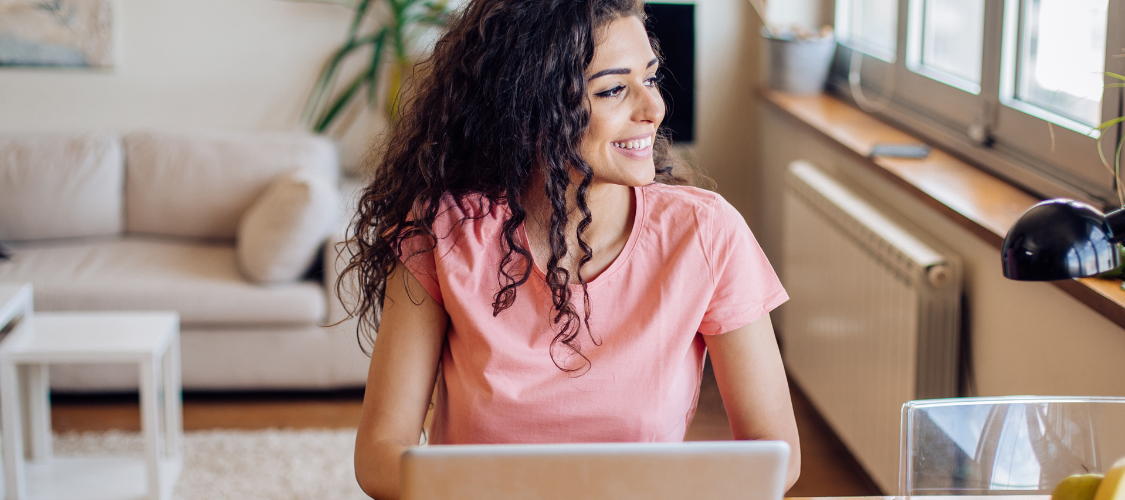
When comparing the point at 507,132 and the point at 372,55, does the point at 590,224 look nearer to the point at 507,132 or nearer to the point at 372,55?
the point at 507,132

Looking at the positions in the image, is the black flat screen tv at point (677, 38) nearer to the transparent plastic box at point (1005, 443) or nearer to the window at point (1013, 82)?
the window at point (1013, 82)

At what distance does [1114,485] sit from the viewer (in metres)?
0.79

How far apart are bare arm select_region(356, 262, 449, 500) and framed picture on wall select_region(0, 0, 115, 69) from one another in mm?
2765

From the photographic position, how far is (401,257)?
1.25 meters

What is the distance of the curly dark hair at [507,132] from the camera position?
118cm

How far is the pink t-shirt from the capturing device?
1204mm

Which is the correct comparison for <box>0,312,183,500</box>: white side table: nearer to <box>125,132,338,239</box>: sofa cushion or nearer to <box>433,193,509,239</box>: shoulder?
<box>125,132,338,239</box>: sofa cushion

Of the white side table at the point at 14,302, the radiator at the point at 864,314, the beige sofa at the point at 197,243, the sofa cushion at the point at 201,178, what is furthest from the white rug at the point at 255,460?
the radiator at the point at 864,314

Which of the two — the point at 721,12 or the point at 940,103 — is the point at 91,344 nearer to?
the point at 940,103

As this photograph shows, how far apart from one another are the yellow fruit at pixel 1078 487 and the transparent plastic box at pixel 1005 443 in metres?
0.07

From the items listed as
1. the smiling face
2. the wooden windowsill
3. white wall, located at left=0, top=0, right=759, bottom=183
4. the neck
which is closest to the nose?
the smiling face

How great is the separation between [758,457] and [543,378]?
501 mm

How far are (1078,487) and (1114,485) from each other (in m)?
0.09

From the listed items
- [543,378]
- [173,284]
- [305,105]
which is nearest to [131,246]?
[173,284]
